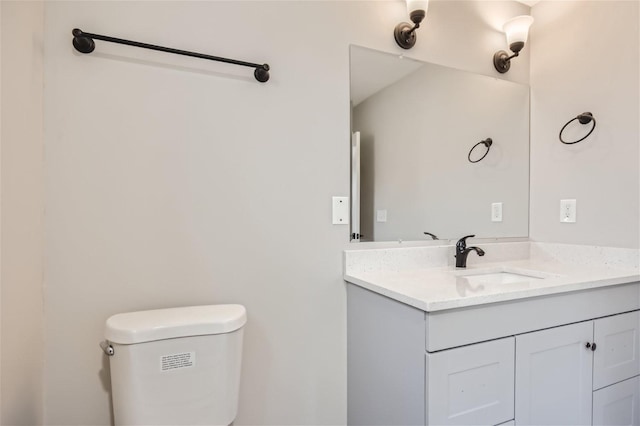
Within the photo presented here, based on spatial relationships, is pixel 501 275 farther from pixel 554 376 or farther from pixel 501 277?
pixel 554 376

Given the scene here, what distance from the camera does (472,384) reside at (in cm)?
96

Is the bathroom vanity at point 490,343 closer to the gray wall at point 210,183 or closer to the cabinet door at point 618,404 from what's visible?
the cabinet door at point 618,404

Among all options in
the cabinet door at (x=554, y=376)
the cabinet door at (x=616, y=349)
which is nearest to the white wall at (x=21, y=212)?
the cabinet door at (x=554, y=376)

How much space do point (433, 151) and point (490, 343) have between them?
973 millimetres

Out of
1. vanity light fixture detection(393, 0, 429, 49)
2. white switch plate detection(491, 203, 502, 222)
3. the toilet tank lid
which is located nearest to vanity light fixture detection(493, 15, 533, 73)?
vanity light fixture detection(393, 0, 429, 49)

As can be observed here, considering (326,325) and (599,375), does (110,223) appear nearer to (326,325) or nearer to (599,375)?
(326,325)

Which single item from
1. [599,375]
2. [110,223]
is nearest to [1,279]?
[110,223]

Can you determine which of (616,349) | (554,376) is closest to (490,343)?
(554,376)

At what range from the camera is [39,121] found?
97 centimetres

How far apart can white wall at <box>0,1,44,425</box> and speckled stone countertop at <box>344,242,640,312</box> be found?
1051 millimetres

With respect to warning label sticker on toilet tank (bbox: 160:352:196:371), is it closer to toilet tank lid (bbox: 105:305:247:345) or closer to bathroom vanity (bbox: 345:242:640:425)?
toilet tank lid (bbox: 105:305:247:345)

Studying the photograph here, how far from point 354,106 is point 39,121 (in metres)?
1.11

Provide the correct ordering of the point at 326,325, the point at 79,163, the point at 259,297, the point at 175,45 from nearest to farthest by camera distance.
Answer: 1. the point at 79,163
2. the point at 175,45
3. the point at 259,297
4. the point at 326,325

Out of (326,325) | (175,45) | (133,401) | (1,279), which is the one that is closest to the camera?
(1,279)
